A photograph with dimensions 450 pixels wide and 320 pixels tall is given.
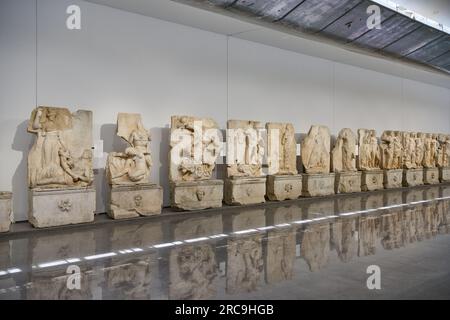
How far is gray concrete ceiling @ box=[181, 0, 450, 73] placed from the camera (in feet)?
26.6

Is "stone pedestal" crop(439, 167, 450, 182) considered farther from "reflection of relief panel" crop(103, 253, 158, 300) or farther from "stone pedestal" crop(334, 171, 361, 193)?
"reflection of relief panel" crop(103, 253, 158, 300)

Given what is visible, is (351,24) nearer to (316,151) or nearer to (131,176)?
(316,151)

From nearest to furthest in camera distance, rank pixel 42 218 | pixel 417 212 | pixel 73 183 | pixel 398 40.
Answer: pixel 42 218, pixel 73 183, pixel 417 212, pixel 398 40

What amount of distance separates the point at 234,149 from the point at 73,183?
3655 mm

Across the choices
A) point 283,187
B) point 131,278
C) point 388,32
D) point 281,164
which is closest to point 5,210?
point 131,278

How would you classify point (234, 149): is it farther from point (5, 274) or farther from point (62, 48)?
point (5, 274)

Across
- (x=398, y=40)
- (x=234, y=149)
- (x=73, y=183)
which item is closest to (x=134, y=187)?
(x=73, y=183)

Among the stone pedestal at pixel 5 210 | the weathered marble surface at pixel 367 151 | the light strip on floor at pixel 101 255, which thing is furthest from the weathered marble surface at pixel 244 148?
the stone pedestal at pixel 5 210

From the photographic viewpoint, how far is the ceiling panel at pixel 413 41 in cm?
1071

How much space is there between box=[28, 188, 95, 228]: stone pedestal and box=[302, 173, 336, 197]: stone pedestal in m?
5.56

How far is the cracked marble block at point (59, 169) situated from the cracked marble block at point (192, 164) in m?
1.70

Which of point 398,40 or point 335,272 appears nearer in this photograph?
point 335,272

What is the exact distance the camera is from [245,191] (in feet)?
28.4
